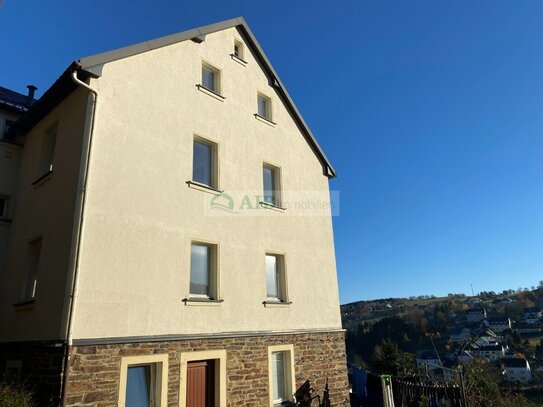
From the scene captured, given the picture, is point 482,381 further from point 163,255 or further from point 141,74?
point 141,74

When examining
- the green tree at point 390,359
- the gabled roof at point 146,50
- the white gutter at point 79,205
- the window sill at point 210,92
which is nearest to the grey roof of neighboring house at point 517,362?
the green tree at point 390,359

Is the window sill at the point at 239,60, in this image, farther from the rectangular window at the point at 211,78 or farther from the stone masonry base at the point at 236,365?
the stone masonry base at the point at 236,365

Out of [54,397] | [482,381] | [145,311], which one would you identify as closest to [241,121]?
[145,311]

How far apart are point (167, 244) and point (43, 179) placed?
13.0 feet

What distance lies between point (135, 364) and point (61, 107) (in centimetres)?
711

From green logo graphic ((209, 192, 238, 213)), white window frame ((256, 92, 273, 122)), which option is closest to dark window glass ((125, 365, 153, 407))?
green logo graphic ((209, 192, 238, 213))

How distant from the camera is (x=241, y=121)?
42.8 ft

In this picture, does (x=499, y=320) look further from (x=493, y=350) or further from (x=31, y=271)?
(x=31, y=271)

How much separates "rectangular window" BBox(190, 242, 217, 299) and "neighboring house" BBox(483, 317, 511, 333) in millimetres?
110252

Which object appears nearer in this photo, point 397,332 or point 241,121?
point 241,121

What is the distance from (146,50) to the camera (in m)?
10.8

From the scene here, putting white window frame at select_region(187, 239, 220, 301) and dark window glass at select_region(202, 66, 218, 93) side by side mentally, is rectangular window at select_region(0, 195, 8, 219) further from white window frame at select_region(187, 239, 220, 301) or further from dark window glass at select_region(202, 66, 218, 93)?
dark window glass at select_region(202, 66, 218, 93)

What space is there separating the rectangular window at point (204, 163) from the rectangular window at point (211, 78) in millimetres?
2144

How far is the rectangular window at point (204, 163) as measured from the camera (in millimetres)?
11289
